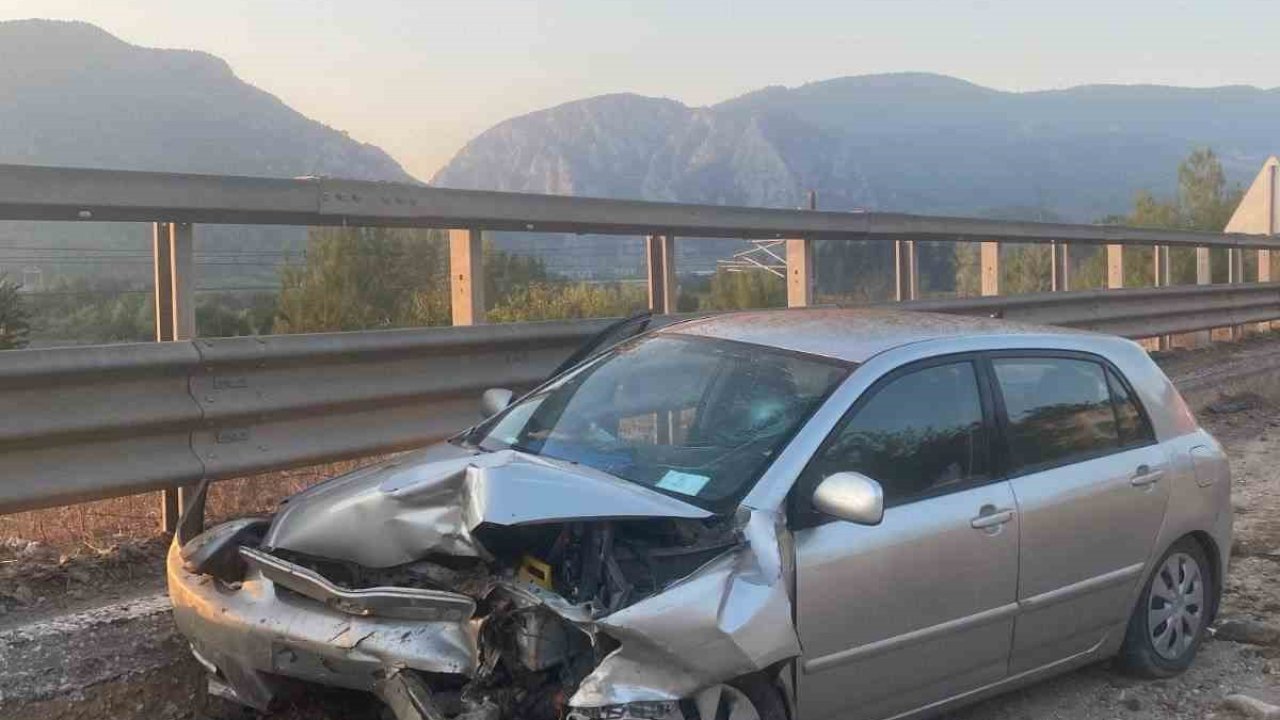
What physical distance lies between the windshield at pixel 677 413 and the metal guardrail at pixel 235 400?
2.76ft

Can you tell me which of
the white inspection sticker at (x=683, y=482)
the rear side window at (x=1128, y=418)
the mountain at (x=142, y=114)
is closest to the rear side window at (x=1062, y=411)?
the rear side window at (x=1128, y=418)

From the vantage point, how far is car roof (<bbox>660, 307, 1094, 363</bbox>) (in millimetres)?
4023

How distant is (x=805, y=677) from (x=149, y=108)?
122424 mm

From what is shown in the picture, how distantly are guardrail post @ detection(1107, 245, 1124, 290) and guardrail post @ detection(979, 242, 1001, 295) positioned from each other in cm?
283

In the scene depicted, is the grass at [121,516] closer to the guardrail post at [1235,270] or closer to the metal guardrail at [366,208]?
the metal guardrail at [366,208]

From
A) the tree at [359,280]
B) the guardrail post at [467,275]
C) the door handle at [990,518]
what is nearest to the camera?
the door handle at [990,518]

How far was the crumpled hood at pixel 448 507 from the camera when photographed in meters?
3.18

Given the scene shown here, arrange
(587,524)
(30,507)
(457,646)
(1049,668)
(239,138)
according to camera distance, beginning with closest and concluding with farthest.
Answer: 1. (457,646)
2. (587,524)
3. (30,507)
4. (1049,668)
5. (239,138)

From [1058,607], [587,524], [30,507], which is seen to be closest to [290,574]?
[587,524]

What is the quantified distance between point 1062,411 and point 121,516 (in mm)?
4184

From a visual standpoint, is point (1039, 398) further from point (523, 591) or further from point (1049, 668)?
point (523, 591)

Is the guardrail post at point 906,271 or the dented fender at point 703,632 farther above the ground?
the guardrail post at point 906,271

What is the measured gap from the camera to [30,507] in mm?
3943

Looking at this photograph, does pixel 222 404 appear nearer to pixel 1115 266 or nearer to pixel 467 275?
pixel 467 275
